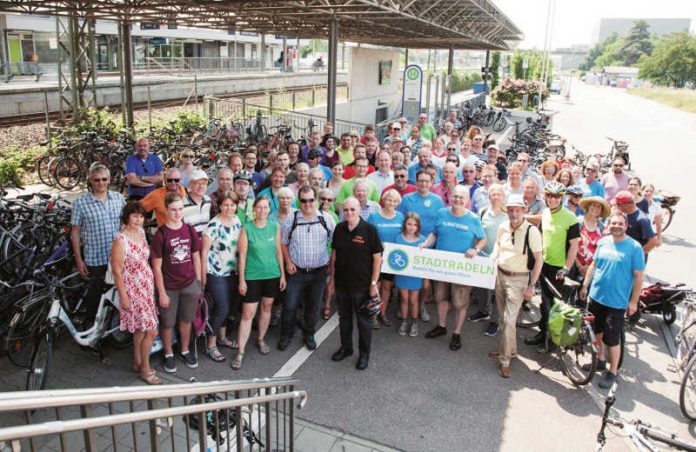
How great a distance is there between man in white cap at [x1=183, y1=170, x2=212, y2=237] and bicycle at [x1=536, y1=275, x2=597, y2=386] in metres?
3.83

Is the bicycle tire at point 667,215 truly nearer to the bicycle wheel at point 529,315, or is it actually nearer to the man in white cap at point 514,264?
the bicycle wheel at point 529,315

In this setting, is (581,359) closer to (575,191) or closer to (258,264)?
(575,191)

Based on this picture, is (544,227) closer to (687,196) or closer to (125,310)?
(125,310)

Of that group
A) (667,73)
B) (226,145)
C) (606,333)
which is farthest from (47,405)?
(667,73)

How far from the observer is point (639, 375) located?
5.88 m

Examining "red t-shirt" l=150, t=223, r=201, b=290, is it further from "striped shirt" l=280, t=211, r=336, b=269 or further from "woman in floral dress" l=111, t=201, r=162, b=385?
"striped shirt" l=280, t=211, r=336, b=269

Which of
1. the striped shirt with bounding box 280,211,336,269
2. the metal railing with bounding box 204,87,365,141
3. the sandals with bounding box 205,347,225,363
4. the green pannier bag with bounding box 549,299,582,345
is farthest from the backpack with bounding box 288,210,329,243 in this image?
the metal railing with bounding box 204,87,365,141

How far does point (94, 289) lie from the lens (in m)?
5.67

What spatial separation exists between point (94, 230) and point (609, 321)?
527 centimetres

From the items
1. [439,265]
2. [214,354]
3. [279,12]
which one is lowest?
[214,354]

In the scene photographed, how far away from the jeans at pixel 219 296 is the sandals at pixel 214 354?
190mm

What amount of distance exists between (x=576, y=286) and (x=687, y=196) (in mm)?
11283

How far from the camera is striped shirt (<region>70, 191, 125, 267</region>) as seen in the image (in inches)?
220

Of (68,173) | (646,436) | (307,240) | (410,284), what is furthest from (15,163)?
(646,436)
